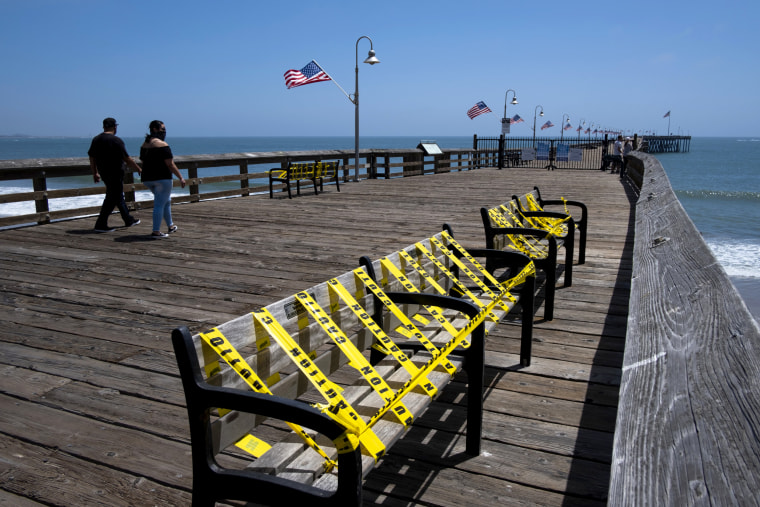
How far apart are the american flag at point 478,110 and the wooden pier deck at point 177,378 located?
63.9 ft

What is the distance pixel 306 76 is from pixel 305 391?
54.5 feet

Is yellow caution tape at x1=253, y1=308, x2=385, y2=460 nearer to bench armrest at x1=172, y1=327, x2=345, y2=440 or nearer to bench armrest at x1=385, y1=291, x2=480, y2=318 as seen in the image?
bench armrest at x1=172, y1=327, x2=345, y2=440

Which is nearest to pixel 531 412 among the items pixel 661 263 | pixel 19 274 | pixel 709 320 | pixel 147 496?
pixel 661 263

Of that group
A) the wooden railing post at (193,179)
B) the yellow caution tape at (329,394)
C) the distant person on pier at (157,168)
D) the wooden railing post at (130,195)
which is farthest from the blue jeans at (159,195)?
the yellow caution tape at (329,394)

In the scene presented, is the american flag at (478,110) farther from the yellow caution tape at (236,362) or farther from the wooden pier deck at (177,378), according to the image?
the yellow caution tape at (236,362)

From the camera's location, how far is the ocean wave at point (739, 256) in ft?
45.8

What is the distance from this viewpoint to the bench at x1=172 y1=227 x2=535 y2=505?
5.77ft

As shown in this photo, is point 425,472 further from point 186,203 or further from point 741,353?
point 186,203

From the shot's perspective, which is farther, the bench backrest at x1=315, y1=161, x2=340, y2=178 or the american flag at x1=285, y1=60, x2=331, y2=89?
the american flag at x1=285, y1=60, x2=331, y2=89

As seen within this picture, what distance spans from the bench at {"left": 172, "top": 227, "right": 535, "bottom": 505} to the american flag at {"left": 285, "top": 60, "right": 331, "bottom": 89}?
50.0 feet

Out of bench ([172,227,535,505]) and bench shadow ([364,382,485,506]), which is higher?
bench ([172,227,535,505])

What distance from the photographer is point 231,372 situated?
2090 mm

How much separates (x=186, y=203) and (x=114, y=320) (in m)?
8.24

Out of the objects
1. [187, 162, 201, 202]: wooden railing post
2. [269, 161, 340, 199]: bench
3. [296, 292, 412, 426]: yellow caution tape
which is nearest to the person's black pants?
[187, 162, 201, 202]: wooden railing post
